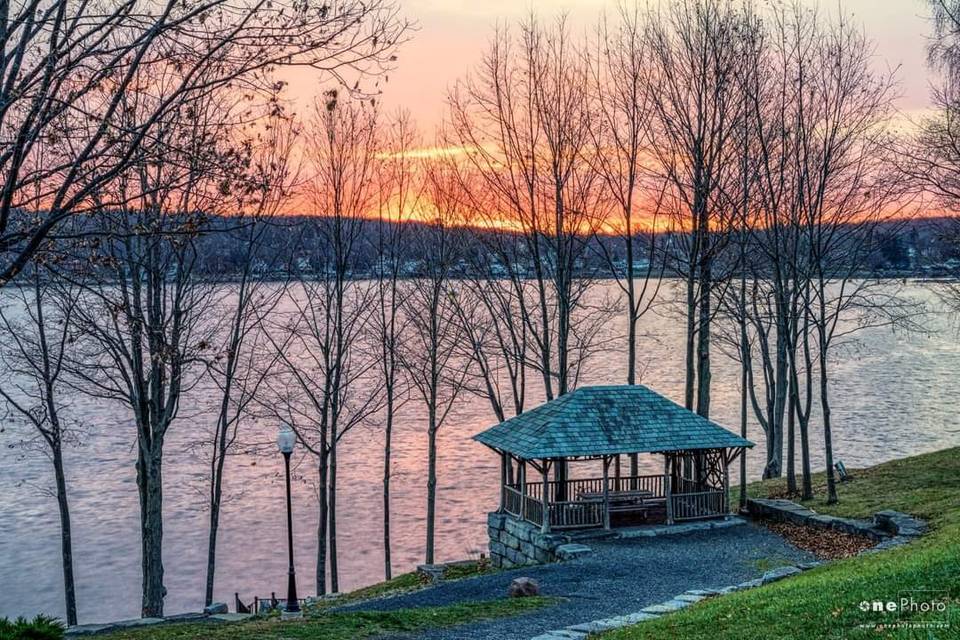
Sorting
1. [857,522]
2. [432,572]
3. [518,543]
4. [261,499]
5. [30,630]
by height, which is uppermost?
[30,630]

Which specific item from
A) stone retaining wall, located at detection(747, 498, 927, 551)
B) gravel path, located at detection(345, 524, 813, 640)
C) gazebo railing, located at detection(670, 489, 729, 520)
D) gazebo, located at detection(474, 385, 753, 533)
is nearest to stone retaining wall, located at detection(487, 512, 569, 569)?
gazebo, located at detection(474, 385, 753, 533)

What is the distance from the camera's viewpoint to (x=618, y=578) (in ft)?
55.1

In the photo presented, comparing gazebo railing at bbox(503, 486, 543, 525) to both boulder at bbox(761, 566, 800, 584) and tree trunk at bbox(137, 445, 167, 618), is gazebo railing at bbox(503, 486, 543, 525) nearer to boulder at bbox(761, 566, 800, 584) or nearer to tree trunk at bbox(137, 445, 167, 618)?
boulder at bbox(761, 566, 800, 584)

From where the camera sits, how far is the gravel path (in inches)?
526

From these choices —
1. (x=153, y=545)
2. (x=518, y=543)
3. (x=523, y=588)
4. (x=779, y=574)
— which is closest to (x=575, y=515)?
(x=518, y=543)

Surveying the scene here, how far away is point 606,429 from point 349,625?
34.1 feet

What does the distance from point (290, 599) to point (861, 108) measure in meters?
18.6

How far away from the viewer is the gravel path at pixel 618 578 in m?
13.4

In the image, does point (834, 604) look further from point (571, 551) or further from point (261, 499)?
point (261, 499)

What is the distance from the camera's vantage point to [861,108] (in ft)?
76.3

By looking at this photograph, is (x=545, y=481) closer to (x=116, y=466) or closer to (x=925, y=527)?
(x=925, y=527)

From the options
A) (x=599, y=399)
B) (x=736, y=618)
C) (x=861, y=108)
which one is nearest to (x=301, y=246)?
(x=599, y=399)

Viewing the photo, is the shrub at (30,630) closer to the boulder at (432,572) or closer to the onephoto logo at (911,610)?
the onephoto logo at (911,610)

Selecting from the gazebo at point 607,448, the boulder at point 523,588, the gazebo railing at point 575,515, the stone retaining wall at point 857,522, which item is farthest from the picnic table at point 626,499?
the boulder at point 523,588
